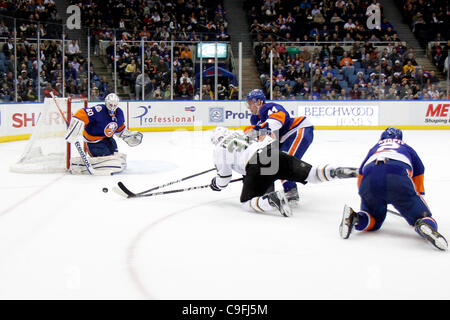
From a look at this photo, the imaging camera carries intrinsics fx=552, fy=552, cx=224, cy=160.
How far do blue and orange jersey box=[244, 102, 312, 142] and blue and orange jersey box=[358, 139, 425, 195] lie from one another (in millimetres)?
1260

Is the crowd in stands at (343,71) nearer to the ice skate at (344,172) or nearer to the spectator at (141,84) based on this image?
the spectator at (141,84)

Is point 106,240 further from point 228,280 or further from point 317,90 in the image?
point 317,90

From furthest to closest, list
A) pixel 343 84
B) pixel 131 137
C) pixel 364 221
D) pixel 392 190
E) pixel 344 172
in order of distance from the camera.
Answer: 1. pixel 343 84
2. pixel 131 137
3. pixel 344 172
4. pixel 364 221
5. pixel 392 190

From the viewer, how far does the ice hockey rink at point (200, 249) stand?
9.35ft

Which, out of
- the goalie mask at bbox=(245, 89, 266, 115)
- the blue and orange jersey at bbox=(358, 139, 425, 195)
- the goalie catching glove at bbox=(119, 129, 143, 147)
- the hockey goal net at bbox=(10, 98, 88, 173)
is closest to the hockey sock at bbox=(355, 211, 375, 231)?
the blue and orange jersey at bbox=(358, 139, 425, 195)

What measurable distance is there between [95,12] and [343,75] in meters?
7.56

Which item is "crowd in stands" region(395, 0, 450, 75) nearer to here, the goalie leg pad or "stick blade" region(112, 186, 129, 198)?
the goalie leg pad

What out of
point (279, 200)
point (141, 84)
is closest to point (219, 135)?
point (279, 200)

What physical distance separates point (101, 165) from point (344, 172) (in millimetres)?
3402

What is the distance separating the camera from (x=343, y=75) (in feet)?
44.7

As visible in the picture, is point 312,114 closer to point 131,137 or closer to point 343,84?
point 343,84

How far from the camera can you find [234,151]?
183 inches

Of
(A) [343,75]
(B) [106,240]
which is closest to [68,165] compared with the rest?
(B) [106,240]
